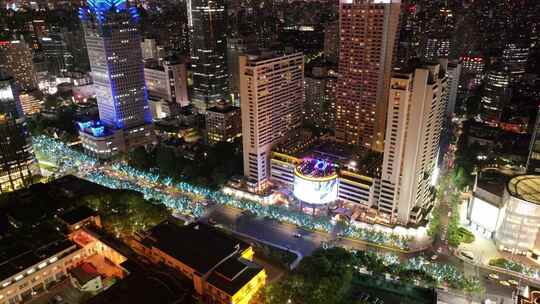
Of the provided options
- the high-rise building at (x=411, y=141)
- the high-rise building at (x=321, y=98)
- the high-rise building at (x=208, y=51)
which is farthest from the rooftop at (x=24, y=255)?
the high-rise building at (x=208, y=51)

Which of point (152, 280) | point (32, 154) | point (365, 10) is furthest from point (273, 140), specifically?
point (32, 154)

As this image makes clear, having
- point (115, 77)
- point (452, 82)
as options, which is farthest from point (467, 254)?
point (115, 77)

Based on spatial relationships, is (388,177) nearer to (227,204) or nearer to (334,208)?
(334,208)

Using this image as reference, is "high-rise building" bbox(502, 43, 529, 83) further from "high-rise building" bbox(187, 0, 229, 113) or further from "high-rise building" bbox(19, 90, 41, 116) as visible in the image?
"high-rise building" bbox(19, 90, 41, 116)

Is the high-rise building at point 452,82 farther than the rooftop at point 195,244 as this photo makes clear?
Yes

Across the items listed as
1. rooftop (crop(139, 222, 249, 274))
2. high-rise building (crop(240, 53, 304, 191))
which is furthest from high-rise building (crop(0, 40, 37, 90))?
rooftop (crop(139, 222, 249, 274))

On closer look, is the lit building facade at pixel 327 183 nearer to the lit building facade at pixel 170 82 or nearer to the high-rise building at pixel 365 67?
the high-rise building at pixel 365 67
